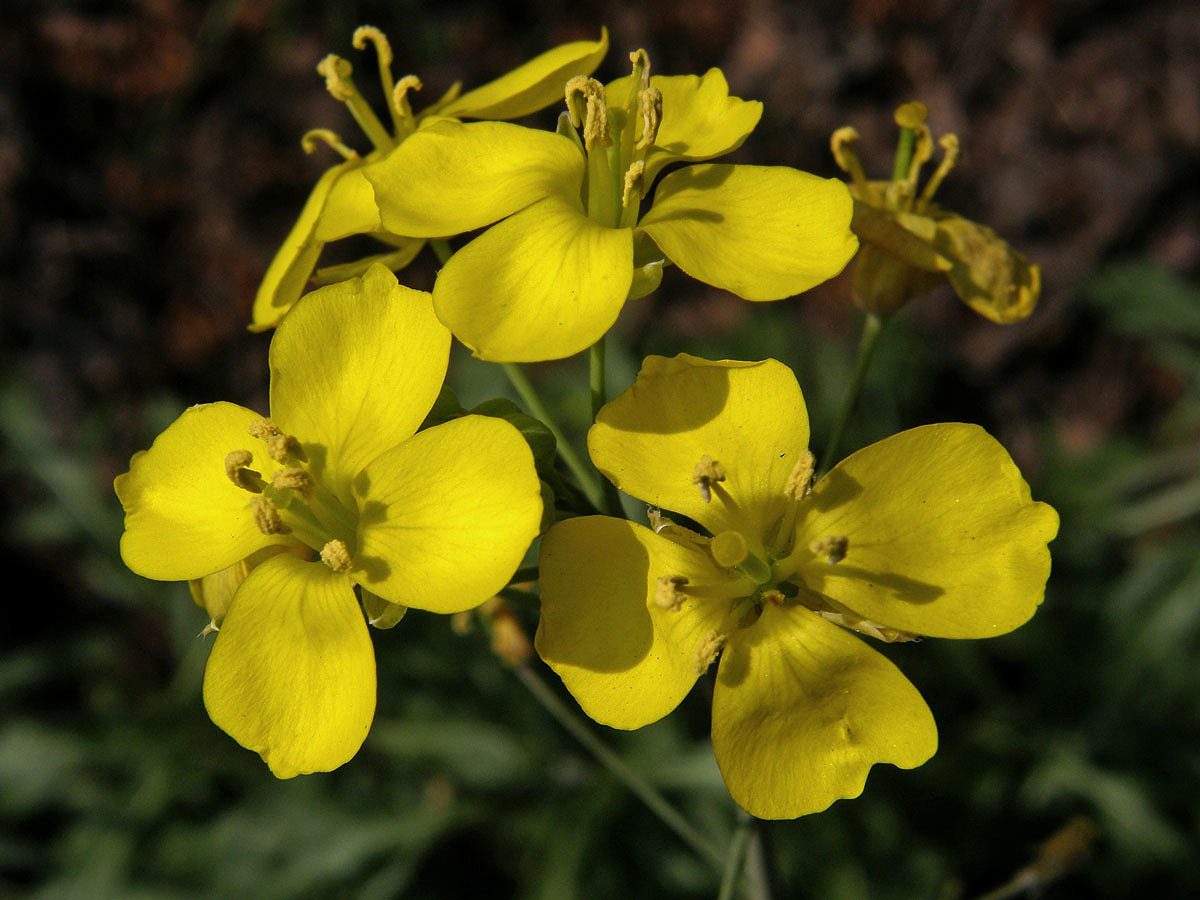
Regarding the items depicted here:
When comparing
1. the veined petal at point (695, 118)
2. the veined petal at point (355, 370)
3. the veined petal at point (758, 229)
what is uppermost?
the veined petal at point (695, 118)

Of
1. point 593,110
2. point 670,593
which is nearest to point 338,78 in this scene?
point 593,110

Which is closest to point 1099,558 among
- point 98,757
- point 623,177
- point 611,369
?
point 611,369

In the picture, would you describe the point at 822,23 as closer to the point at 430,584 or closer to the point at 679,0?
the point at 679,0

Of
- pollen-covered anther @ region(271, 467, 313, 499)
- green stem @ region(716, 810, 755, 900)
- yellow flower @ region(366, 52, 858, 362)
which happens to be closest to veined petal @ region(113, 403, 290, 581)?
pollen-covered anther @ region(271, 467, 313, 499)

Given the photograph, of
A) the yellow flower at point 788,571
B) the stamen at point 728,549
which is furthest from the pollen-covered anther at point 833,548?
the stamen at point 728,549

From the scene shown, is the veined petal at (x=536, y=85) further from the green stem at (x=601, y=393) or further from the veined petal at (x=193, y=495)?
the veined petal at (x=193, y=495)

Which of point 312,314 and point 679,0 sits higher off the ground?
point 312,314
